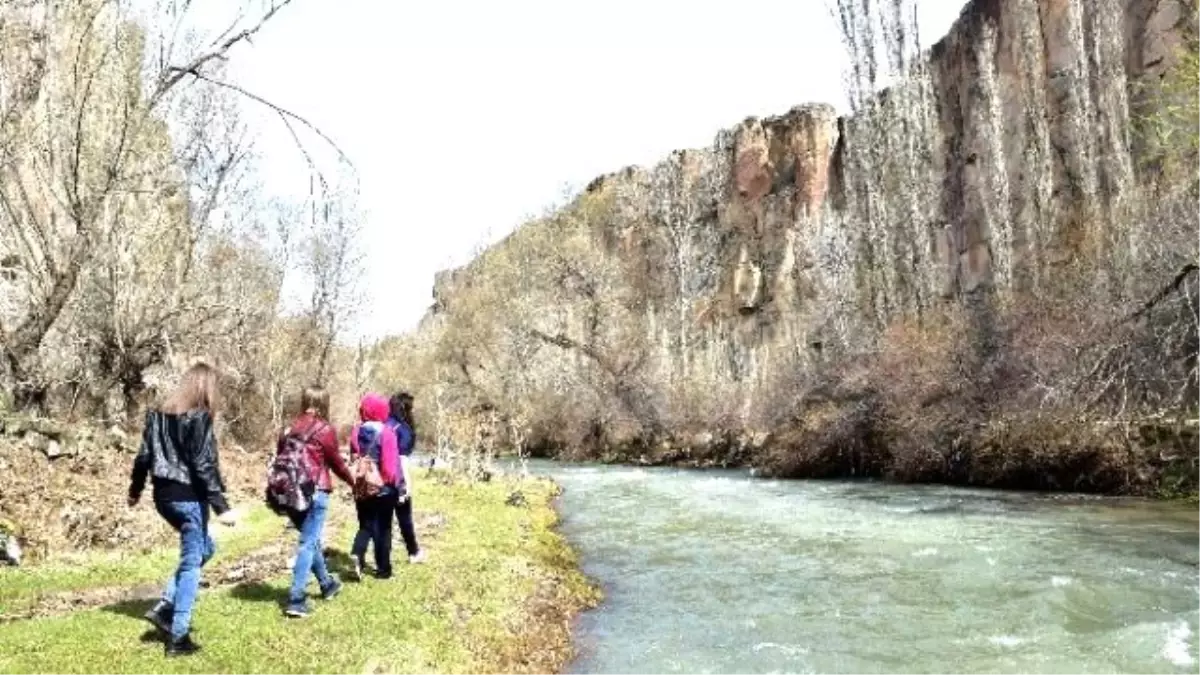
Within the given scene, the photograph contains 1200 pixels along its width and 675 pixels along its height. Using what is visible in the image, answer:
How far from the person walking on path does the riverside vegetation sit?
0.41 metres

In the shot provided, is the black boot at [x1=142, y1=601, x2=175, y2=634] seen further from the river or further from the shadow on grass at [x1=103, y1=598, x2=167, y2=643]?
the river

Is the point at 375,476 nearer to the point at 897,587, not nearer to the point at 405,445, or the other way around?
the point at 405,445

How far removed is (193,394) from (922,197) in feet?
136

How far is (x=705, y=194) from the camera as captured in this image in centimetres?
8506

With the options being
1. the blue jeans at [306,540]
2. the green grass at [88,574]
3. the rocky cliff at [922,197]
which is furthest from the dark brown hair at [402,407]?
the rocky cliff at [922,197]

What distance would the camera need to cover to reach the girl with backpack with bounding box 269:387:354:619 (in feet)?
29.5

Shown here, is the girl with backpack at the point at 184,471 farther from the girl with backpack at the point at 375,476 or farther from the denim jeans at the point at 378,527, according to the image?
the denim jeans at the point at 378,527

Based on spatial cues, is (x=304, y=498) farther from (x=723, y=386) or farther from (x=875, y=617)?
(x=723, y=386)

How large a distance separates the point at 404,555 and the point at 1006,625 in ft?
24.1

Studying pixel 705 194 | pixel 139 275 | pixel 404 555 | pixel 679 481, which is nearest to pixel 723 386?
pixel 679 481

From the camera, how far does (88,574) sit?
11.0 meters

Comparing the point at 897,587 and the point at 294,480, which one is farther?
the point at 897,587

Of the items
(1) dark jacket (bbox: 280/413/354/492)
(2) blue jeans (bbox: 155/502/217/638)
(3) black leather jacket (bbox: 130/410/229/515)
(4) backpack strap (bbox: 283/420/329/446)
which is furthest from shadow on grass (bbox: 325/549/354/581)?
(3) black leather jacket (bbox: 130/410/229/515)

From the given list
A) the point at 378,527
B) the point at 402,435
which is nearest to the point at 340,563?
the point at 378,527
